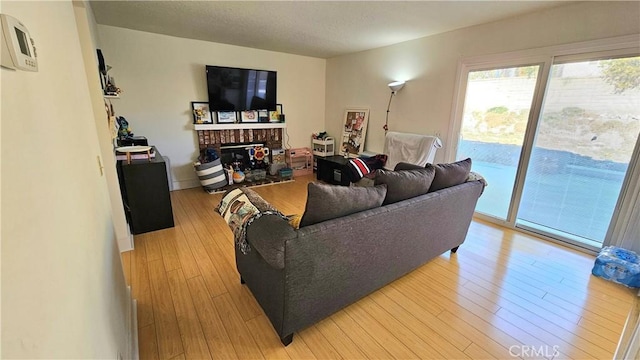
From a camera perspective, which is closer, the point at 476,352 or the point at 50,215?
the point at 50,215

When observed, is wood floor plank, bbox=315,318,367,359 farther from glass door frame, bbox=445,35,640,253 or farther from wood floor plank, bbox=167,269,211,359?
glass door frame, bbox=445,35,640,253

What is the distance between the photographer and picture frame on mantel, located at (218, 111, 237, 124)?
4484mm

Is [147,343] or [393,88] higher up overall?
[393,88]

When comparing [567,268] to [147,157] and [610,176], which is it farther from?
[147,157]

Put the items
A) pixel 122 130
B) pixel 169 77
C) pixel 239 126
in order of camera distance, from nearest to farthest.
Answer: pixel 122 130, pixel 169 77, pixel 239 126

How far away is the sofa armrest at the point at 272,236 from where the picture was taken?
133 cm

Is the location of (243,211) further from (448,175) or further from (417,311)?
(448,175)

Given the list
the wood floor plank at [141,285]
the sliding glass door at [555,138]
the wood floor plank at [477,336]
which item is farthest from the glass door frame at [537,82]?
the wood floor plank at [141,285]

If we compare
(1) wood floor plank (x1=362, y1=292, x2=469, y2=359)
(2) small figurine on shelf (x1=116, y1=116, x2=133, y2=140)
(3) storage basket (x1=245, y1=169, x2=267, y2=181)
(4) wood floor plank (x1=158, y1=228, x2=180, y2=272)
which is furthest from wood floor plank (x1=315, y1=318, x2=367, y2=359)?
(3) storage basket (x1=245, y1=169, x2=267, y2=181)

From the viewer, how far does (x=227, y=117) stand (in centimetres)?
454

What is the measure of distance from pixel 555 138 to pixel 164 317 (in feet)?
12.9

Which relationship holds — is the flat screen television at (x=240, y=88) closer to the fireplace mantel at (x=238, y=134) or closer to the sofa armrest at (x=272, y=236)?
the fireplace mantel at (x=238, y=134)


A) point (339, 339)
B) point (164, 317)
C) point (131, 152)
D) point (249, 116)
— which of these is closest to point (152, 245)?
point (131, 152)

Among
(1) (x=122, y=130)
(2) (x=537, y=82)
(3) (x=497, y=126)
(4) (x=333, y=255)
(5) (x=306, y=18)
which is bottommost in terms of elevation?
(4) (x=333, y=255)
